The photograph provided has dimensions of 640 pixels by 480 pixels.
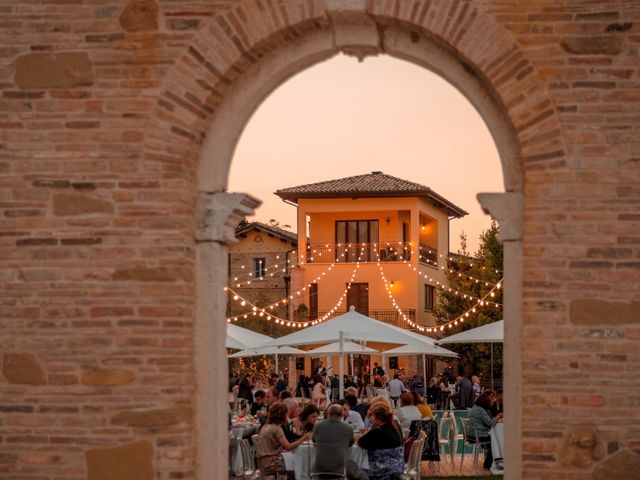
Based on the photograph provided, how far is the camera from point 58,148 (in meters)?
8.84

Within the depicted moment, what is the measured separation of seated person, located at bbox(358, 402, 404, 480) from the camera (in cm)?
1188

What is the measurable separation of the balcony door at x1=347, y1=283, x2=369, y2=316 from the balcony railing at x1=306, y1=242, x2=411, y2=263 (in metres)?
1.12

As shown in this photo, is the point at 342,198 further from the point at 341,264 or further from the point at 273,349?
the point at 273,349

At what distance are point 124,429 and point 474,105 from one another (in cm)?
367

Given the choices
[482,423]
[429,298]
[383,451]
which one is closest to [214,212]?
[383,451]

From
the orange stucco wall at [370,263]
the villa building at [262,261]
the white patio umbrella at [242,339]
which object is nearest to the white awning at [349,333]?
the white patio umbrella at [242,339]

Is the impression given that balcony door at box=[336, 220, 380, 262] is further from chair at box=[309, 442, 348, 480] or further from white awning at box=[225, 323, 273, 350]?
chair at box=[309, 442, 348, 480]

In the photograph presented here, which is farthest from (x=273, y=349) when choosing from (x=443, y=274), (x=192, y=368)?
(x=443, y=274)

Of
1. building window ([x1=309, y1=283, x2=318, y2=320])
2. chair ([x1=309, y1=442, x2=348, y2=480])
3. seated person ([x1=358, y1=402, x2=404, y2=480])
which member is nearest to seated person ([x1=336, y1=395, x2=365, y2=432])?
seated person ([x1=358, y1=402, x2=404, y2=480])

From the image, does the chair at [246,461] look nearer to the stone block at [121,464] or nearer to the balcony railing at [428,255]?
the stone block at [121,464]

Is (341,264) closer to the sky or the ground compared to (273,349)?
closer to the sky

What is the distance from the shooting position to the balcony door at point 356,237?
1885 inches

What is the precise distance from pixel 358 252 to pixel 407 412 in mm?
31796

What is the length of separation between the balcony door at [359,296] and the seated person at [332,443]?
35.7 meters
